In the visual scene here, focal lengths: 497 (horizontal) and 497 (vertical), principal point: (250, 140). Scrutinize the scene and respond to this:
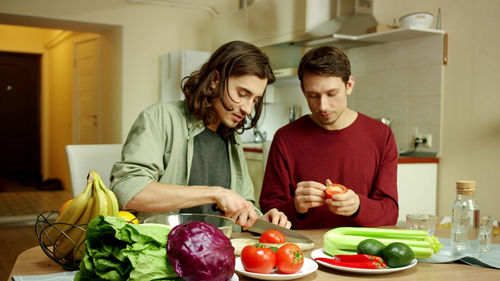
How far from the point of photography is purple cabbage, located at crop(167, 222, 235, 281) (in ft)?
2.88

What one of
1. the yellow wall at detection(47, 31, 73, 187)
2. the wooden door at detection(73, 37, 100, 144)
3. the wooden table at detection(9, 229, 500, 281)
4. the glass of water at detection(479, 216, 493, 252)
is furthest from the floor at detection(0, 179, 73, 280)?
the glass of water at detection(479, 216, 493, 252)

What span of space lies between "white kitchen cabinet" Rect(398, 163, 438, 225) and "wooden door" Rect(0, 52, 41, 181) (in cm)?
693

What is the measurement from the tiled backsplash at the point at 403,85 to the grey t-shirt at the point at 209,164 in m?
1.43

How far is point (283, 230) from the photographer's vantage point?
4.73 ft

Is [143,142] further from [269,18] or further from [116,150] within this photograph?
[269,18]

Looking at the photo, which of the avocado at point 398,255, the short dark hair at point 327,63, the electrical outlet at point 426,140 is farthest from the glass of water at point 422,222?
the electrical outlet at point 426,140

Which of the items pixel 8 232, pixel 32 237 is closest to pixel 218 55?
pixel 32 237

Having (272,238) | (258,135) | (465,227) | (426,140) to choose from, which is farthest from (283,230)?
(258,135)

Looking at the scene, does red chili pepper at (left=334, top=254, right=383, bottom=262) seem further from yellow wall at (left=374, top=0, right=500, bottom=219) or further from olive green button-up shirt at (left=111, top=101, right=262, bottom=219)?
yellow wall at (left=374, top=0, right=500, bottom=219)

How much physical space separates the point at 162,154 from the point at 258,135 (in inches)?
139

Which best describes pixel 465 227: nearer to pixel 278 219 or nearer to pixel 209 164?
pixel 278 219

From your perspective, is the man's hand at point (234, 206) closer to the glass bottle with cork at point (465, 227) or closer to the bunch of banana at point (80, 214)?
the bunch of banana at point (80, 214)

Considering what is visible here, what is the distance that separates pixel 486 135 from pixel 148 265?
2.74m

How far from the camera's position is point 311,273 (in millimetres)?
1173
